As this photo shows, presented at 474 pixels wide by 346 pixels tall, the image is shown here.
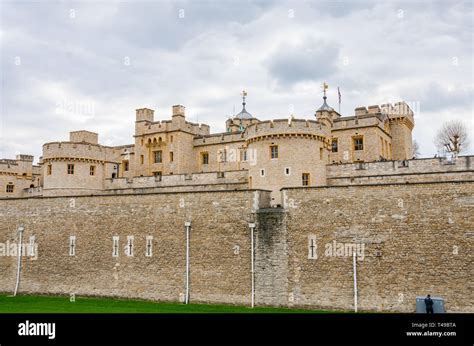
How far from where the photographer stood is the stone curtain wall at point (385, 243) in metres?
23.2

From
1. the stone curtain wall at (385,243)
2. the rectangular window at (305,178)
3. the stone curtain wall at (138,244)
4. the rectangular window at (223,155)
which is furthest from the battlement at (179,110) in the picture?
the stone curtain wall at (385,243)

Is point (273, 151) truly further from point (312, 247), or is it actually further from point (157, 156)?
point (157, 156)

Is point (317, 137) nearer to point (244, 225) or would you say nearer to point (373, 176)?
point (373, 176)

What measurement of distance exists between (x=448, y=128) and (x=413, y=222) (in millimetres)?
41884

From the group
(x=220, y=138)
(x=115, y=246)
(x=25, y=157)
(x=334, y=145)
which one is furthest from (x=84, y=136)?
(x=334, y=145)

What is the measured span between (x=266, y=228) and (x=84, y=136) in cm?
2747

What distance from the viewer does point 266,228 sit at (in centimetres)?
2717

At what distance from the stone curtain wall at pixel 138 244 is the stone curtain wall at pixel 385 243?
2882 mm

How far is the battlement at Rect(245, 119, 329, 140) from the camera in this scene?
31.9 m

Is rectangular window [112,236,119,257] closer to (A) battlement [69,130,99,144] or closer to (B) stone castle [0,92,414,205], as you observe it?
(B) stone castle [0,92,414,205]

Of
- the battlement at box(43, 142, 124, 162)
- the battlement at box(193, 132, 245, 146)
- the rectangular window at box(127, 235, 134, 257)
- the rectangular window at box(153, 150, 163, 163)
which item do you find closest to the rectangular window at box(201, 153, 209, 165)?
the battlement at box(193, 132, 245, 146)

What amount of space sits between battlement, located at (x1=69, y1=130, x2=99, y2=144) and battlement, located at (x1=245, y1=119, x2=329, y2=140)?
72.0 ft
